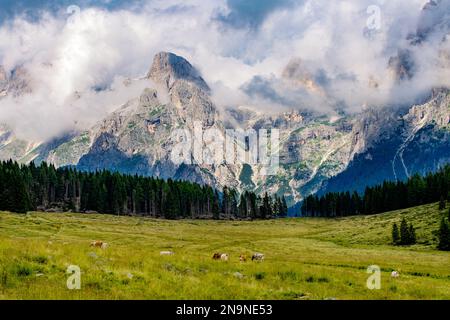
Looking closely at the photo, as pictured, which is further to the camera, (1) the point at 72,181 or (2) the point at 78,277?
(1) the point at 72,181

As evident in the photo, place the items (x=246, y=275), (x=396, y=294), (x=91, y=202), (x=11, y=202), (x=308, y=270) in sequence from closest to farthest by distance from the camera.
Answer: (x=396, y=294) < (x=246, y=275) < (x=308, y=270) < (x=11, y=202) < (x=91, y=202)

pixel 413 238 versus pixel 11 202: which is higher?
pixel 11 202

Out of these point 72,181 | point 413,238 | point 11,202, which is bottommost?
point 413,238

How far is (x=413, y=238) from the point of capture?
86125 millimetres

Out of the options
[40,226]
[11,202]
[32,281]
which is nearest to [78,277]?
[32,281]

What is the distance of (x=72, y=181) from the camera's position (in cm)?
19612

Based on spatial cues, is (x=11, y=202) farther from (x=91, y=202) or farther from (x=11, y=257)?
(x=11, y=257)

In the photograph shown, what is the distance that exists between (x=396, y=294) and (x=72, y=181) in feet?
632

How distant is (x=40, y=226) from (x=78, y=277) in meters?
76.1

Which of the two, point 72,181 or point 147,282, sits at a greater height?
point 72,181

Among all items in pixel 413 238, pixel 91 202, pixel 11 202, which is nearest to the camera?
pixel 413 238

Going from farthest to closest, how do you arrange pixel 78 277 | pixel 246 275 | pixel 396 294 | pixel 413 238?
1. pixel 413 238
2. pixel 246 275
3. pixel 396 294
4. pixel 78 277
